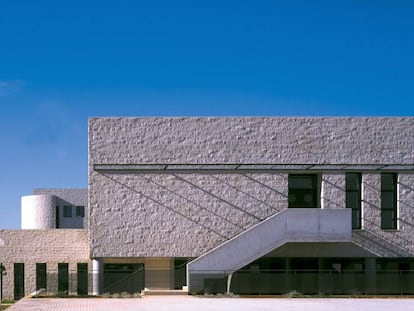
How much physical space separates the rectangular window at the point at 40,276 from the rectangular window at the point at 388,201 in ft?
72.9

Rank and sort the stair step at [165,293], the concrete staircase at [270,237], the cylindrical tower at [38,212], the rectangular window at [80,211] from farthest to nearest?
1. the rectangular window at [80,211]
2. the cylindrical tower at [38,212]
3. the stair step at [165,293]
4. the concrete staircase at [270,237]

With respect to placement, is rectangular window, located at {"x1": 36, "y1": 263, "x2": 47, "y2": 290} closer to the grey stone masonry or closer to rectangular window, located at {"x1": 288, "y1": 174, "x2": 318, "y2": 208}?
the grey stone masonry

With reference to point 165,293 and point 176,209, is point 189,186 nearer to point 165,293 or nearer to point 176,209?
point 176,209

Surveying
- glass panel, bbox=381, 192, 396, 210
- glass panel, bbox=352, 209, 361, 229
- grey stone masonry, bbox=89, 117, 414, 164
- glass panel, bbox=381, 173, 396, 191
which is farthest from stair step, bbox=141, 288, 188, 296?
glass panel, bbox=381, 173, 396, 191

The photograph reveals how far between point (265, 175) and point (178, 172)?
Result: 5046 millimetres

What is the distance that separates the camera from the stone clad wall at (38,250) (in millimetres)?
50062

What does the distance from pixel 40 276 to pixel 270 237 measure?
17688mm

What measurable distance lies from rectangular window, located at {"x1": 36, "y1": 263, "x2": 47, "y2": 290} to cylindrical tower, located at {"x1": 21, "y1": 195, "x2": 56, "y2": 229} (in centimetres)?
2951

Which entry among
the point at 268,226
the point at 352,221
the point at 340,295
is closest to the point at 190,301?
the point at 268,226

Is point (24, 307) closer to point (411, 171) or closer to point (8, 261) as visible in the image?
point (8, 261)

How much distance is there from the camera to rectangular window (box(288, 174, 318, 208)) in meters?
45.3

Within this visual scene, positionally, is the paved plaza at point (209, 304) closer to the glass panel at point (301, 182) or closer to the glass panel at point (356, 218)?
the glass panel at point (356, 218)

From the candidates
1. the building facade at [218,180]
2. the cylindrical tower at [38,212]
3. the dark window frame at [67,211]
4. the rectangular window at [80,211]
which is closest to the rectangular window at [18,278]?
the building facade at [218,180]

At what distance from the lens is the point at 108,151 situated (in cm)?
4441
